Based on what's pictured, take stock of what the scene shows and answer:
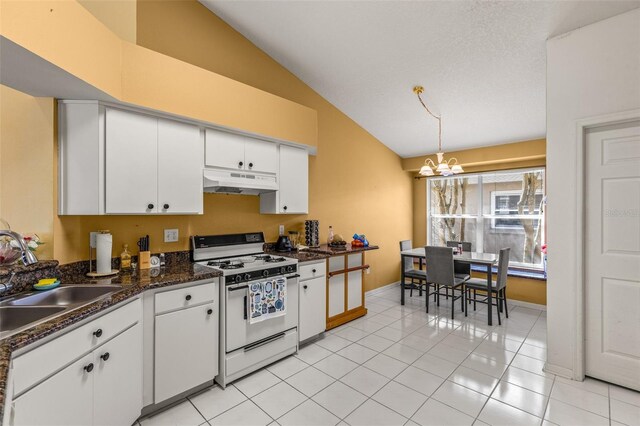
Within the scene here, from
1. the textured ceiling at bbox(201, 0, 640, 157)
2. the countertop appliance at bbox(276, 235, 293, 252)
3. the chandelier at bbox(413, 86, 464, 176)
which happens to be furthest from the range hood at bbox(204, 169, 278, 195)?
the chandelier at bbox(413, 86, 464, 176)

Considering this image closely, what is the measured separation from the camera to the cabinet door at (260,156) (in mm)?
2949

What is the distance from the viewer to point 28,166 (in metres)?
2.01

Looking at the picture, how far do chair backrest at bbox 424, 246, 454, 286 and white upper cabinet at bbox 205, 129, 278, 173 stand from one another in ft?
7.91

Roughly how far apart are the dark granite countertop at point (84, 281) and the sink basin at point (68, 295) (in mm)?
83

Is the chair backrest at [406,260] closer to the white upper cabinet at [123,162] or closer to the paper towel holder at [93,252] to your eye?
the white upper cabinet at [123,162]

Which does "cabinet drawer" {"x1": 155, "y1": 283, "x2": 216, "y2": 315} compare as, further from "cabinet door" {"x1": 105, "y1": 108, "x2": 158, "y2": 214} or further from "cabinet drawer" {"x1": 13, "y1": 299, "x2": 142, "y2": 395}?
→ "cabinet door" {"x1": 105, "y1": 108, "x2": 158, "y2": 214}

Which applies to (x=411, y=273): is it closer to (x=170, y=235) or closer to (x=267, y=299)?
(x=267, y=299)

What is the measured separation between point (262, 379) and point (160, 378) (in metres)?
0.81

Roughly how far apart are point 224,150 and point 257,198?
79 centimetres

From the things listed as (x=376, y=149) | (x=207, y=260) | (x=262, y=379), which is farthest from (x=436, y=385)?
(x=376, y=149)

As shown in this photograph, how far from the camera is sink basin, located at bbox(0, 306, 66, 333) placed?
5.01 ft

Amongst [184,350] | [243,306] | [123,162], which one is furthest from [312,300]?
[123,162]

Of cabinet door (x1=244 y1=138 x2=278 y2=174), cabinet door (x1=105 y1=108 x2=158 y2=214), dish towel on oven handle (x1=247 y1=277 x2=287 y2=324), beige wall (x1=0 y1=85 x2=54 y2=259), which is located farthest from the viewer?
cabinet door (x1=244 y1=138 x2=278 y2=174)

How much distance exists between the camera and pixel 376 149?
16.7 ft
